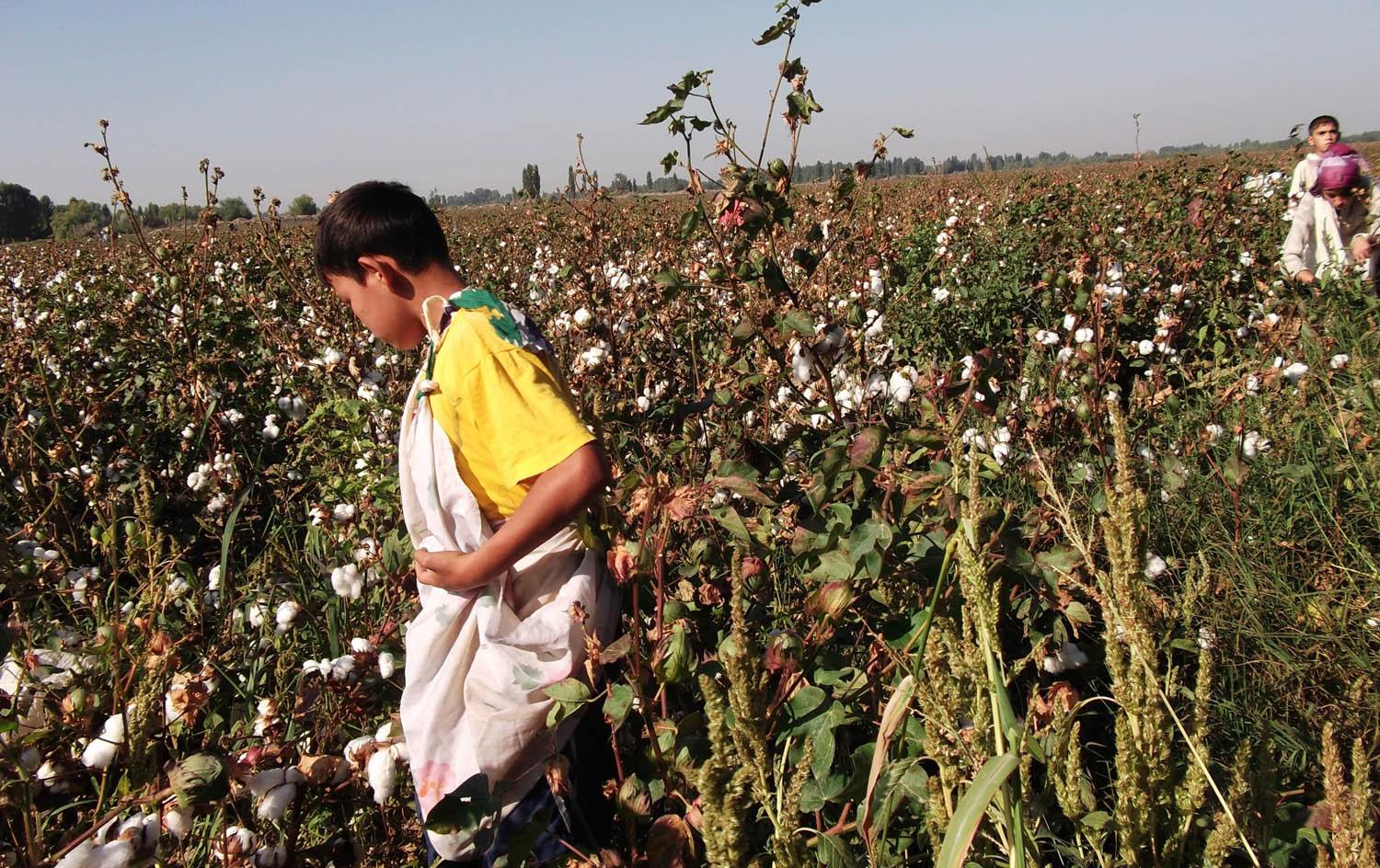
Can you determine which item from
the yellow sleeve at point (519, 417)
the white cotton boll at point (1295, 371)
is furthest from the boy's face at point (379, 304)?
the white cotton boll at point (1295, 371)

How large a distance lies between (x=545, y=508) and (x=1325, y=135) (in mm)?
5859

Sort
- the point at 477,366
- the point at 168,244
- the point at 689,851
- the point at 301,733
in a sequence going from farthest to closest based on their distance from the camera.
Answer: the point at 168,244
the point at 301,733
the point at 477,366
the point at 689,851

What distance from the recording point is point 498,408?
1.47 m

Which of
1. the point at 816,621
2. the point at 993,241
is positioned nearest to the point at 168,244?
the point at 816,621

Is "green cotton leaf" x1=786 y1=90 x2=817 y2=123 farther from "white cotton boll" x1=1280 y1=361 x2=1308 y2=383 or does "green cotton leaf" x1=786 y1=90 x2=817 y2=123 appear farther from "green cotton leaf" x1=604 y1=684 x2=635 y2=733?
"white cotton boll" x1=1280 y1=361 x2=1308 y2=383

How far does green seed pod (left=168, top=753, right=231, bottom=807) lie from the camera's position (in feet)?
3.38

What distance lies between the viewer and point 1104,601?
3.51 ft

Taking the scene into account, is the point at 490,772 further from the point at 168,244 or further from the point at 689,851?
the point at 168,244

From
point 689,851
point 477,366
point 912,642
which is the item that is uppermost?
point 477,366

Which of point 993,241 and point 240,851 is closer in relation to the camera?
point 240,851

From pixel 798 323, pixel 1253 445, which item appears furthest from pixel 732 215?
pixel 1253 445

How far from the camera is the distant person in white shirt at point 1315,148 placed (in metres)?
5.19

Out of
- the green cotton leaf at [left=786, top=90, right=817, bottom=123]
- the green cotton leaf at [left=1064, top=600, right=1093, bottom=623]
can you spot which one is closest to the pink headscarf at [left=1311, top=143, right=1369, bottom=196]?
the green cotton leaf at [left=786, top=90, right=817, bottom=123]

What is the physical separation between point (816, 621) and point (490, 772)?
1.96ft
